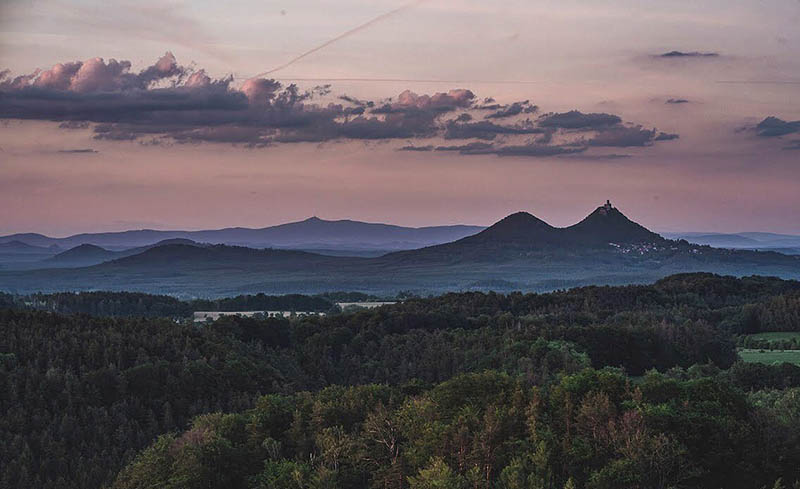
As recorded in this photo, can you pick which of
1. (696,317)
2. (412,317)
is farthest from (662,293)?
(412,317)

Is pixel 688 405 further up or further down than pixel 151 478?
further up

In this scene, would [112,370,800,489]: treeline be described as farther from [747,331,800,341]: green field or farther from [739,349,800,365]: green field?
[747,331,800,341]: green field

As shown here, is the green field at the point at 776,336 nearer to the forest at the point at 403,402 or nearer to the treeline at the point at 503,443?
the forest at the point at 403,402

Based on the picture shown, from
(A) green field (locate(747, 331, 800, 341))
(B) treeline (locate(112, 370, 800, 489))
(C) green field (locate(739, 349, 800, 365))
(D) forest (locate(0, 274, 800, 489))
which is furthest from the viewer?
(A) green field (locate(747, 331, 800, 341))

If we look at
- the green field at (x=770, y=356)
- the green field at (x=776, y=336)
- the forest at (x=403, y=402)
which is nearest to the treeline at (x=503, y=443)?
the forest at (x=403, y=402)

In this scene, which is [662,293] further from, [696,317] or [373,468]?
[373,468]

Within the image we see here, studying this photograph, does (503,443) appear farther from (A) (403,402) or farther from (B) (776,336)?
(B) (776,336)

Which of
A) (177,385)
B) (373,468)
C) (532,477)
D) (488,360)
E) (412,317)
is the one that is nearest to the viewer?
(532,477)

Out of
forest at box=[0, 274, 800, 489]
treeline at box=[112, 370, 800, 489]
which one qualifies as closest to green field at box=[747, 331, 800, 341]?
forest at box=[0, 274, 800, 489]
